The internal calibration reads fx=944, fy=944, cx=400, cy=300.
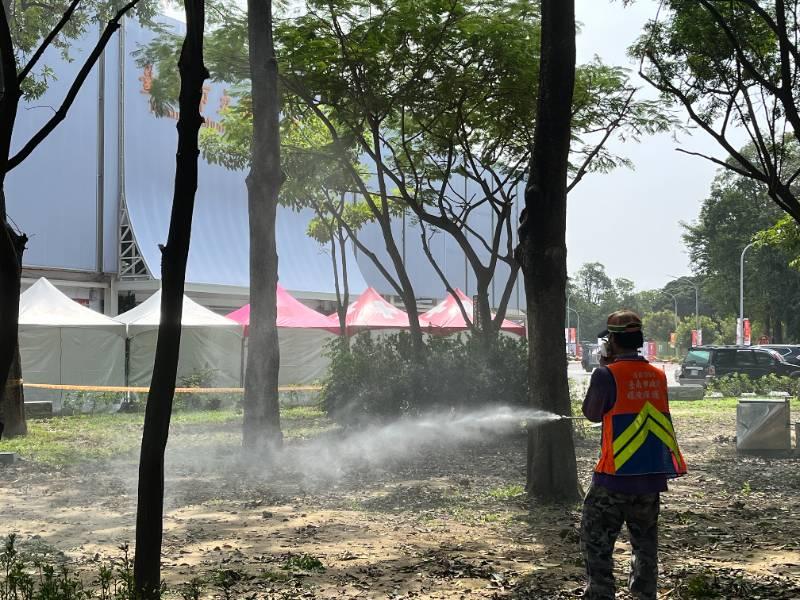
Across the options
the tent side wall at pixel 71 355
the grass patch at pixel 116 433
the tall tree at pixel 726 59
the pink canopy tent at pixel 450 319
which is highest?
the tall tree at pixel 726 59

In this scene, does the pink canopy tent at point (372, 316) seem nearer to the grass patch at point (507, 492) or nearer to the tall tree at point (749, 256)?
the grass patch at point (507, 492)

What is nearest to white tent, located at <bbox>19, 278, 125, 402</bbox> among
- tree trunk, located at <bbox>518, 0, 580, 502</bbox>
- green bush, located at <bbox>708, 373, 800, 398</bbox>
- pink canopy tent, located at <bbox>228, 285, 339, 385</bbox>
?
pink canopy tent, located at <bbox>228, 285, 339, 385</bbox>

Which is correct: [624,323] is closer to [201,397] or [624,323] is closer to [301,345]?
[201,397]

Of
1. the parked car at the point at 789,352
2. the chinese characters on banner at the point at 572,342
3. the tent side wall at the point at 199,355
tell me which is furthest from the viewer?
the chinese characters on banner at the point at 572,342

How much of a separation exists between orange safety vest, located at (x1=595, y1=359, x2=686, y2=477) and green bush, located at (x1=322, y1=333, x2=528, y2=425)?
9.07 meters

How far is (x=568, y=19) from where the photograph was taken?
9594mm

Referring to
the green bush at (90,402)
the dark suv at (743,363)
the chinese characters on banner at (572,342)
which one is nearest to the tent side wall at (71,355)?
the green bush at (90,402)

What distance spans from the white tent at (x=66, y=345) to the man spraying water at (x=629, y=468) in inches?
771

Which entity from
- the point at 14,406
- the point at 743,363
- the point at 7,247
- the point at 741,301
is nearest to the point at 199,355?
the point at 14,406

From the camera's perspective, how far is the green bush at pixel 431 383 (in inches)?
570

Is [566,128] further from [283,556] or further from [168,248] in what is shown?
[168,248]

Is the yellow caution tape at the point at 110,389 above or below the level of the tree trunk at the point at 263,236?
below

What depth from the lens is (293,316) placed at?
1081 inches

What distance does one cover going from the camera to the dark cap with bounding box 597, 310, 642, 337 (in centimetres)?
541
